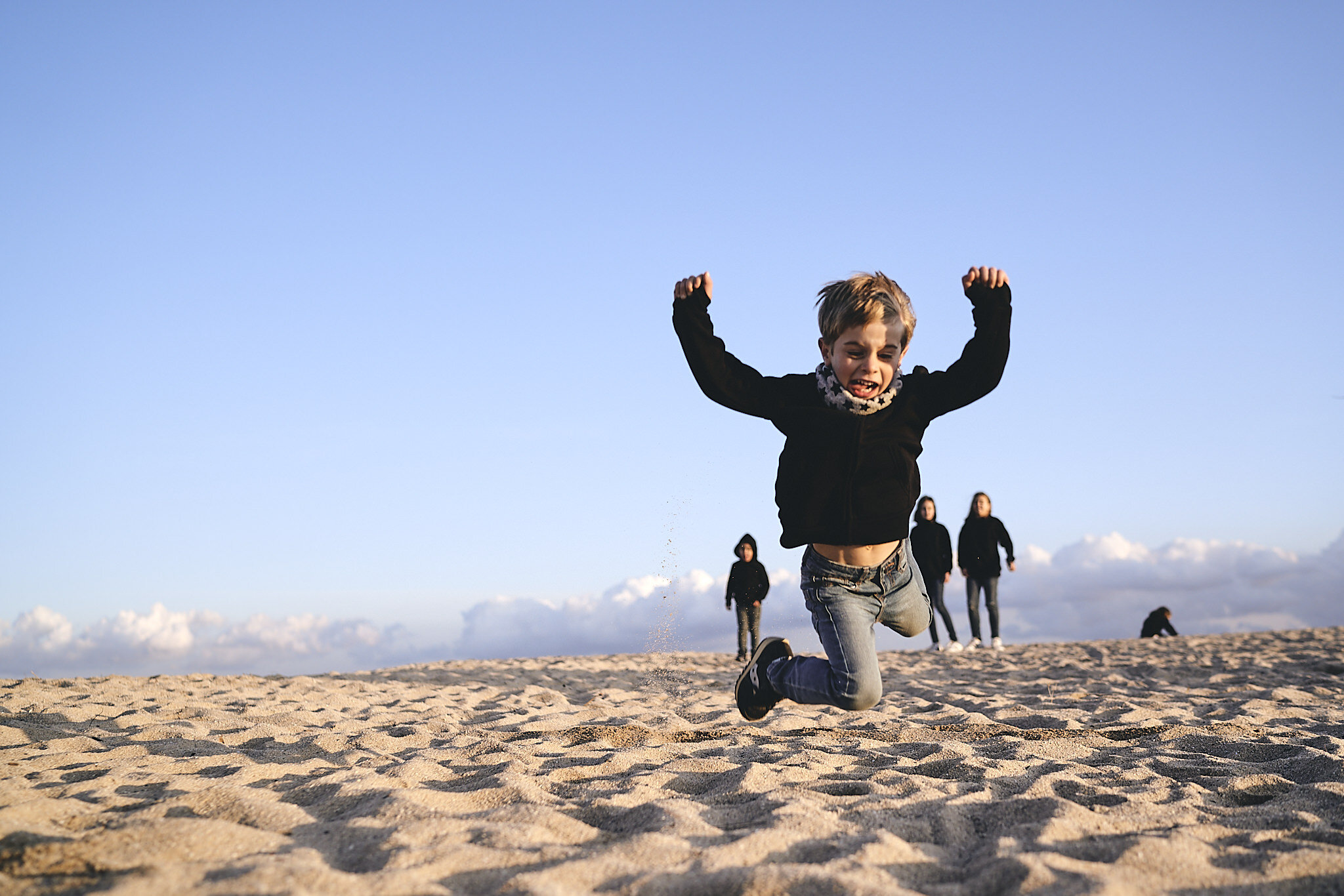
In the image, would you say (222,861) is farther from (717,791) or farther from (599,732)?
(599,732)

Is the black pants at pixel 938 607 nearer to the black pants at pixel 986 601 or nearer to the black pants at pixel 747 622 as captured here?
the black pants at pixel 986 601

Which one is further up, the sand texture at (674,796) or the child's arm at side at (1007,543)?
the child's arm at side at (1007,543)

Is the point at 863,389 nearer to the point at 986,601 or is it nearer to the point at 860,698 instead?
the point at 860,698

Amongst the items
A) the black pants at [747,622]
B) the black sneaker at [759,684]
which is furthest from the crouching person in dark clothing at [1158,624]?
the black sneaker at [759,684]

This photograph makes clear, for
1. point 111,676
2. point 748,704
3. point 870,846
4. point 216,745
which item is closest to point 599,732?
point 748,704

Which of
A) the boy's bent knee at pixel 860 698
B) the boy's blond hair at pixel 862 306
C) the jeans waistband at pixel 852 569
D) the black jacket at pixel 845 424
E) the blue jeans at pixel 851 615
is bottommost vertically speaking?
the boy's bent knee at pixel 860 698

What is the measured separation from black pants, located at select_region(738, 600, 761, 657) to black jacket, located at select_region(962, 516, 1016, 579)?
2859 mm

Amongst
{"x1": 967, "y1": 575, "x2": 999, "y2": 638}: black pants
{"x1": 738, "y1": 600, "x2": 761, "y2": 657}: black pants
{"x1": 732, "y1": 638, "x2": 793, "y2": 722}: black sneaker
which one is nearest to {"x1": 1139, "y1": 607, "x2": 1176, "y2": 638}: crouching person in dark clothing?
{"x1": 967, "y1": 575, "x2": 999, "y2": 638}: black pants

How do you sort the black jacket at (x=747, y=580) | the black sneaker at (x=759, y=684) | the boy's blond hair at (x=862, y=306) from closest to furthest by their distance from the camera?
the boy's blond hair at (x=862, y=306) → the black sneaker at (x=759, y=684) → the black jacket at (x=747, y=580)

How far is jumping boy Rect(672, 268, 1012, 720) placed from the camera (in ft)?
10.5

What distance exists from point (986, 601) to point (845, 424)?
945 centimetres

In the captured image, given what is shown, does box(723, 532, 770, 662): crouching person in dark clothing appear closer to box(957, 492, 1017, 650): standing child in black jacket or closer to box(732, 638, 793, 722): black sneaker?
Answer: box(957, 492, 1017, 650): standing child in black jacket

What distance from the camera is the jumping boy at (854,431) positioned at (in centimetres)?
319

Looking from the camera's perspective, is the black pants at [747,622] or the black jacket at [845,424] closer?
the black jacket at [845,424]
